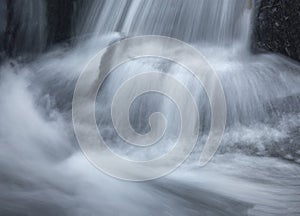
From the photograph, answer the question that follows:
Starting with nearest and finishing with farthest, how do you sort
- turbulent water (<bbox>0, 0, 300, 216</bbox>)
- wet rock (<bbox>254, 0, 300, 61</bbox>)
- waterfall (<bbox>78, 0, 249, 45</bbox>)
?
turbulent water (<bbox>0, 0, 300, 216</bbox>)
wet rock (<bbox>254, 0, 300, 61</bbox>)
waterfall (<bbox>78, 0, 249, 45</bbox>)

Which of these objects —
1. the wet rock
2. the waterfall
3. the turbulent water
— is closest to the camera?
the turbulent water

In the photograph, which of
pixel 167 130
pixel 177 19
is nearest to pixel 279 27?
pixel 177 19

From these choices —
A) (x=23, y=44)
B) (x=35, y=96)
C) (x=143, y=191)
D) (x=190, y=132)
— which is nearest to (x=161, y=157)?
(x=190, y=132)

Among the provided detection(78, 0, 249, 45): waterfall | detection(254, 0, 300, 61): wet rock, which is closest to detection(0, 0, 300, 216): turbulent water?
detection(78, 0, 249, 45): waterfall

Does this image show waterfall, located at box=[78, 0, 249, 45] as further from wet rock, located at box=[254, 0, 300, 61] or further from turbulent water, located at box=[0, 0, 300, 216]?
wet rock, located at box=[254, 0, 300, 61]

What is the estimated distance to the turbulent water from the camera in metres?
3.62

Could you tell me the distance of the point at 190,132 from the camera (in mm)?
4734

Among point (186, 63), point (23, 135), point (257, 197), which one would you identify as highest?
point (186, 63)

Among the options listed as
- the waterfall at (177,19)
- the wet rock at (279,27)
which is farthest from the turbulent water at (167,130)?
the wet rock at (279,27)

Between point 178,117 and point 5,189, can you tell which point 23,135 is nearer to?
point 5,189

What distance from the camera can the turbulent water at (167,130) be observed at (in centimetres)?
362

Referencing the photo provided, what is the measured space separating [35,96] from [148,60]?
1.36 metres

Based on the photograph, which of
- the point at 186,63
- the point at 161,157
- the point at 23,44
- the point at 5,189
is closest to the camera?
the point at 5,189

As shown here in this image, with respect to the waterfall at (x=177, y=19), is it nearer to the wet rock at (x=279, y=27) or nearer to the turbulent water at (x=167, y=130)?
the turbulent water at (x=167, y=130)
